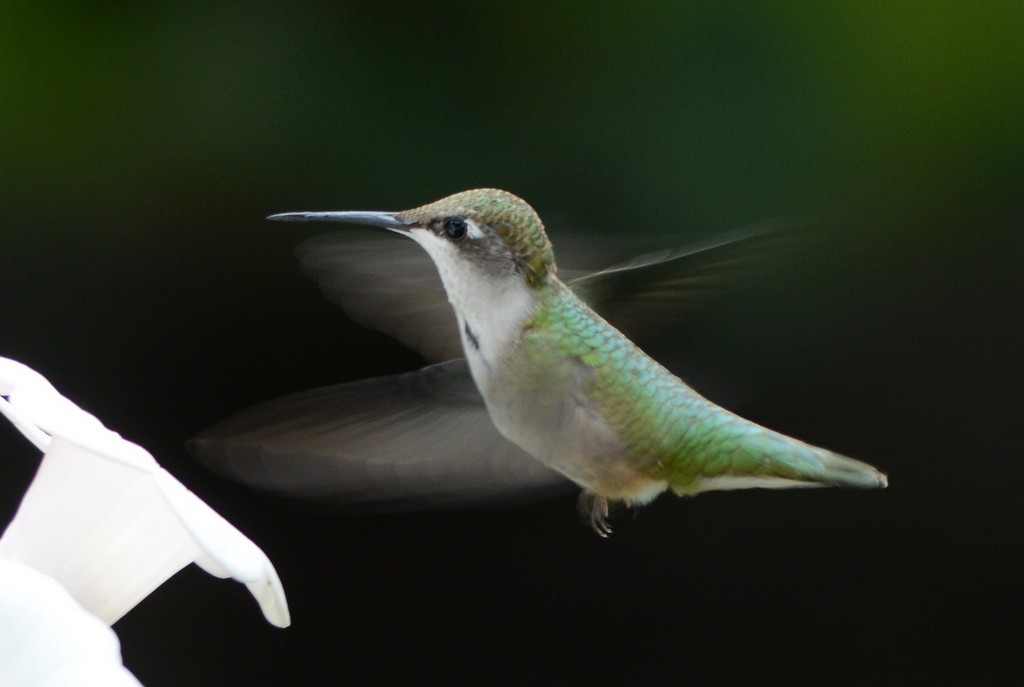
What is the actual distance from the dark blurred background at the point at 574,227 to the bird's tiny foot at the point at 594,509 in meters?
0.60

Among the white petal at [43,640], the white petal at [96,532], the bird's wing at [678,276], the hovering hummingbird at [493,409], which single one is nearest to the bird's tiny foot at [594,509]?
the hovering hummingbird at [493,409]

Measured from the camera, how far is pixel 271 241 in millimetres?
1953

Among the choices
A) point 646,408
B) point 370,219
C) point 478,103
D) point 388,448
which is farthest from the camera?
point 478,103

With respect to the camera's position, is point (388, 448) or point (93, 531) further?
point (388, 448)

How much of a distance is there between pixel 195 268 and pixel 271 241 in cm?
13

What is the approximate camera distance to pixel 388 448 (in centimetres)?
113

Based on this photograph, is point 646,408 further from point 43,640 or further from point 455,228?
point 43,640

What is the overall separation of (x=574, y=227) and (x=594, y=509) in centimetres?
65

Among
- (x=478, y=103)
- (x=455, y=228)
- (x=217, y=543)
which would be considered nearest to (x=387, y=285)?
(x=455, y=228)

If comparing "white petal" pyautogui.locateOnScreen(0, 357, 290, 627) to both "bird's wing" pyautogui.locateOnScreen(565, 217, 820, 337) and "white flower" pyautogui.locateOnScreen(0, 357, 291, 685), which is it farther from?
"bird's wing" pyautogui.locateOnScreen(565, 217, 820, 337)

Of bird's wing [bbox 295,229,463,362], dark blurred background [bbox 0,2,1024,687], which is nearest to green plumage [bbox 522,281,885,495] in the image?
bird's wing [bbox 295,229,463,362]

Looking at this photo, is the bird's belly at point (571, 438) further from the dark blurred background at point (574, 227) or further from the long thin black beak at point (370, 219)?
the dark blurred background at point (574, 227)

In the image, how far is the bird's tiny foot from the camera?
1194mm

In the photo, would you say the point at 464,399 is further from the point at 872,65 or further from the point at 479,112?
the point at 872,65
